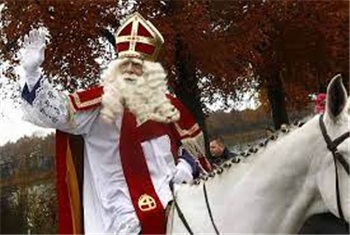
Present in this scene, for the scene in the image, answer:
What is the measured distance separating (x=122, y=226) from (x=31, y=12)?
10144mm

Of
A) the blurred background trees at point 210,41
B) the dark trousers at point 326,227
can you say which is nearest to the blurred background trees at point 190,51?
the blurred background trees at point 210,41

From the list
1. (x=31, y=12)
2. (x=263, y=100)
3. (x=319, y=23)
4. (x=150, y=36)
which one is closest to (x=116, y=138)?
(x=150, y=36)

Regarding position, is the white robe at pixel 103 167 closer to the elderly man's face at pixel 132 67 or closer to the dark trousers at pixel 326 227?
the elderly man's face at pixel 132 67

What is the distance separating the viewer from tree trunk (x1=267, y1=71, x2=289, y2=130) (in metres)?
18.2

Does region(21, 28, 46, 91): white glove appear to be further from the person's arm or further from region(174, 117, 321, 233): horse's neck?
region(174, 117, 321, 233): horse's neck

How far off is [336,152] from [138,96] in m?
1.12

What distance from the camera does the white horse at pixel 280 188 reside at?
10.8ft

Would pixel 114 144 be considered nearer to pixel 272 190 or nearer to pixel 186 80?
pixel 272 190

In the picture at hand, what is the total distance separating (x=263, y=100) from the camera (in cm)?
2155

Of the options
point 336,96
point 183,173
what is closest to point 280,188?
point 336,96

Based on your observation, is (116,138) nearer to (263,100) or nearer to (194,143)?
(194,143)

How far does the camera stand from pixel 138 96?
4.00 meters

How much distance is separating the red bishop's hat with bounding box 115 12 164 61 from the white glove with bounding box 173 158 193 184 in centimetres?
57

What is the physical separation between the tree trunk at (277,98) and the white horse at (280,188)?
1427 centimetres
